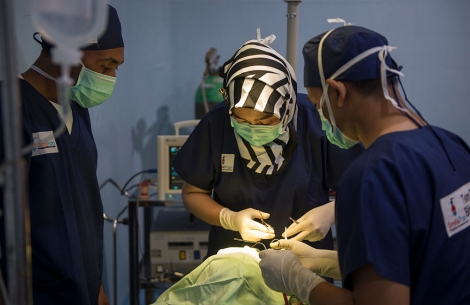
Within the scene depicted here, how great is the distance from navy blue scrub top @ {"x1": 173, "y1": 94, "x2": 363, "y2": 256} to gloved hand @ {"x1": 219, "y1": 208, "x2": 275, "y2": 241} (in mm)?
89

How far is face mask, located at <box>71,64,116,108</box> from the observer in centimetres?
185

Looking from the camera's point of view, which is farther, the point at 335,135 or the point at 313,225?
the point at 313,225

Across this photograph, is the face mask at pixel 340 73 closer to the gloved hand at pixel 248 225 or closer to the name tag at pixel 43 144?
the gloved hand at pixel 248 225

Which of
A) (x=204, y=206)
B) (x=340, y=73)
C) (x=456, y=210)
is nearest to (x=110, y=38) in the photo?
(x=204, y=206)

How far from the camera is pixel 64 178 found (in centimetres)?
169

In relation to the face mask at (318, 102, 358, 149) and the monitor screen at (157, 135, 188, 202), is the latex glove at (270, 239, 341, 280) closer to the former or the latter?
the face mask at (318, 102, 358, 149)

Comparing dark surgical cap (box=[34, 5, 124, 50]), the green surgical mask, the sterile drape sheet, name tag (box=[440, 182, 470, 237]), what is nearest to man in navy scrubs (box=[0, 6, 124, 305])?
dark surgical cap (box=[34, 5, 124, 50])

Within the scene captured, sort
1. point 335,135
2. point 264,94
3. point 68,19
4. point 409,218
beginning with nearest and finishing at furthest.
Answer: point 68,19, point 409,218, point 335,135, point 264,94

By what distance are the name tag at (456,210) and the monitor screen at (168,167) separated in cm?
190

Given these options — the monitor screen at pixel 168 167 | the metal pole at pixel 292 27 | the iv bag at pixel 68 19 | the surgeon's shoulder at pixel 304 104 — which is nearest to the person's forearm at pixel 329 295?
the iv bag at pixel 68 19

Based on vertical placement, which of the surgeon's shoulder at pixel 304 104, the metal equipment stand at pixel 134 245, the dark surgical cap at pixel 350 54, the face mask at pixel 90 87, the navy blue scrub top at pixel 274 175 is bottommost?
the metal equipment stand at pixel 134 245

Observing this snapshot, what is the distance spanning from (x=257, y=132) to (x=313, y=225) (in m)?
0.39

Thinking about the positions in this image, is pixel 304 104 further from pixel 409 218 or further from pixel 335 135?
pixel 409 218

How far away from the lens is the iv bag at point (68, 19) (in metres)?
0.78
